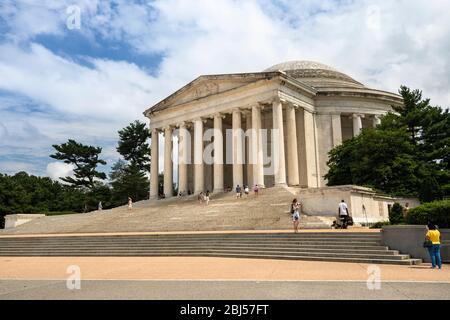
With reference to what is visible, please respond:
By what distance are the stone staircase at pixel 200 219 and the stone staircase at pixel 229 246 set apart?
582 cm

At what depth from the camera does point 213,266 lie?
1620cm

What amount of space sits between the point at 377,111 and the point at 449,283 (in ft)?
A: 158

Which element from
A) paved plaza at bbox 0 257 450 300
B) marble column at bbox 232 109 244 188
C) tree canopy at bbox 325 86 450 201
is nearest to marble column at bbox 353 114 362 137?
tree canopy at bbox 325 86 450 201

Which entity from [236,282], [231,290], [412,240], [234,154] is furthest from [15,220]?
[412,240]

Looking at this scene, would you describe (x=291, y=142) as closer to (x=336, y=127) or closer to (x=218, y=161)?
(x=336, y=127)

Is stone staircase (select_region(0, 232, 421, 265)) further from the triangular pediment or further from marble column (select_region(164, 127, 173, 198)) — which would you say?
marble column (select_region(164, 127, 173, 198))

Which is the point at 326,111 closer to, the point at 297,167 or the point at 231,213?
the point at 297,167

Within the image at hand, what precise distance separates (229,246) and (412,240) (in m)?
9.13

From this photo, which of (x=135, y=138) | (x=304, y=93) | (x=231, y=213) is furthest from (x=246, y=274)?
(x=135, y=138)

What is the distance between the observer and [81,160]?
8606 centimetres

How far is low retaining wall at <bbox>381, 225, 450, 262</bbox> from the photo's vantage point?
622 inches

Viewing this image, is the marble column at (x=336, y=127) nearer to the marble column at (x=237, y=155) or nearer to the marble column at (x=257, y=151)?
the marble column at (x=257, y=151)

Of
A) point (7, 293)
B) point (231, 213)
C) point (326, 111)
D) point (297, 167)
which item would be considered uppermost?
point (326, 111)
